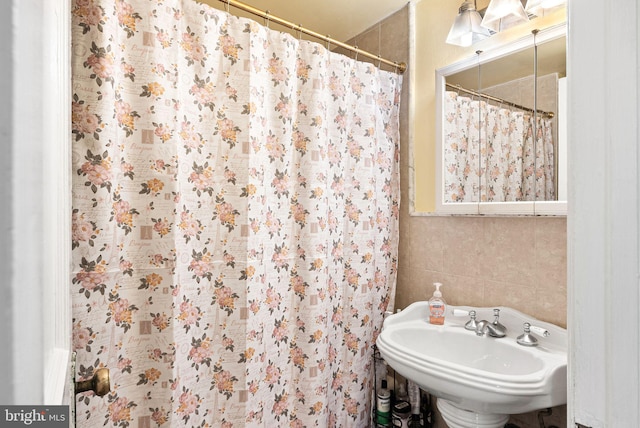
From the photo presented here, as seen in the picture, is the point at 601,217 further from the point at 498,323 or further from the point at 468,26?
the point at 468,26

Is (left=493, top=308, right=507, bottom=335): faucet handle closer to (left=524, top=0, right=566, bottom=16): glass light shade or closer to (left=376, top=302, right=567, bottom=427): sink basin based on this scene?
(left=376, top=302, right=567, bottom=427): sink basin

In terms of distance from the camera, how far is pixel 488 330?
143 centimetres

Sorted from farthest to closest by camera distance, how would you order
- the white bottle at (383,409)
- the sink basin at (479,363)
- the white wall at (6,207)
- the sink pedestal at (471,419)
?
1. the white bottle at (383,409)
2. the sink pedestal at (471,419)
3. the sink basin at (479,363)
4. the white wall at (6,207)

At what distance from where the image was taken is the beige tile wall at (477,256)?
4.41 feet

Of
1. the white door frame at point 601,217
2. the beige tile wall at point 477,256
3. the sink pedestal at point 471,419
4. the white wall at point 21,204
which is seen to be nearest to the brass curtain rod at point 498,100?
the beige tile wall at point 477,256

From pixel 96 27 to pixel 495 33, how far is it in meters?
1.52

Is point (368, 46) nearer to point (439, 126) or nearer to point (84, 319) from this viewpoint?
point (439, 126)

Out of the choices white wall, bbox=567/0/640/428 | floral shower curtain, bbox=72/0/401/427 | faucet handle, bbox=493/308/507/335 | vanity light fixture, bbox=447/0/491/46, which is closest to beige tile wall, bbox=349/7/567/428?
faucet handle, bbox=493/308/507/335

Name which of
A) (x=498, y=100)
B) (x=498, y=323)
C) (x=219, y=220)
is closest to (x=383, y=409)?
(x=498, y=323)

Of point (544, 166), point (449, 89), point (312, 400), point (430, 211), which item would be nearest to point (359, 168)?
point (430, 211)

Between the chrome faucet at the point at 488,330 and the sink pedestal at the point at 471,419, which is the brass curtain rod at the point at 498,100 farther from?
the sink pedestal at the point at 471,419

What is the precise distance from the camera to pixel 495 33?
59.6 inches

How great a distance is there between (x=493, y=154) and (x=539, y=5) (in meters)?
0.58

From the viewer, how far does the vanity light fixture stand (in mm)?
1516
